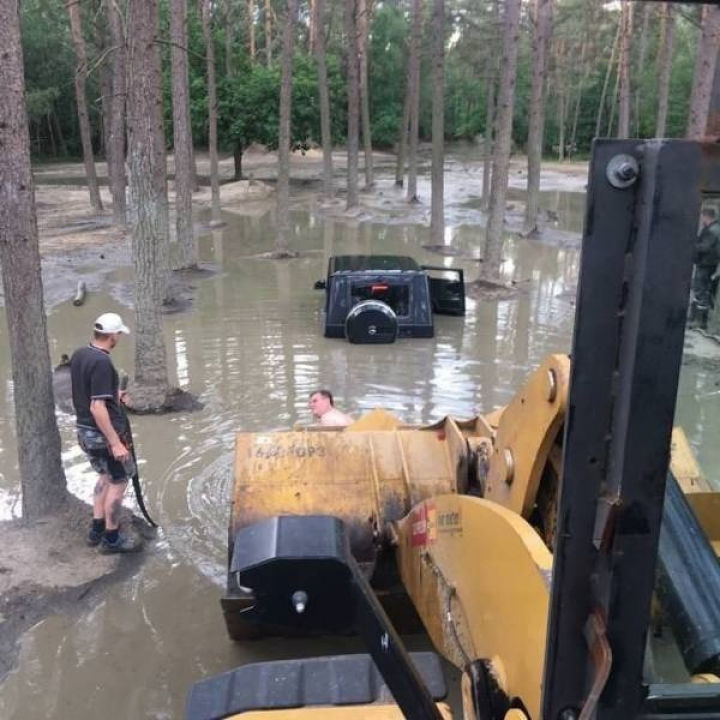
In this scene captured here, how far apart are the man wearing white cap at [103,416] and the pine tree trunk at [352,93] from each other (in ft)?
67.1

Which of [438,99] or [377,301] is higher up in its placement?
[438,99]

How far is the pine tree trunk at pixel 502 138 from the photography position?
15.7 meters

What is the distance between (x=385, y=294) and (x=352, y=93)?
15.8 metres

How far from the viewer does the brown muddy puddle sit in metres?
4.83

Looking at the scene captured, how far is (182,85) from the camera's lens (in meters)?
16.6

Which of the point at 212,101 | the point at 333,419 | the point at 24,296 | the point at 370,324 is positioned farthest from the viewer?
the point at 212,101

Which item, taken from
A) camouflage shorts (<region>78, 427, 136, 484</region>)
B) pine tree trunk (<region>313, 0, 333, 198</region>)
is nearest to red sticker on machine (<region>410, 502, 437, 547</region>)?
camouflage shorts (<region>78, 427, 136, 484</region>)

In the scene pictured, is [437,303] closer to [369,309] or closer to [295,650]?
[369,309]

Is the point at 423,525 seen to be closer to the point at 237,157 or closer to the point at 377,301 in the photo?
the point at 377,301

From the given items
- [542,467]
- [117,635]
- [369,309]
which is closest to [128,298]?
[369,309]

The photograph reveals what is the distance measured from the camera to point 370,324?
12492 millimetres

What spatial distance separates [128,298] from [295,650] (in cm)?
1201

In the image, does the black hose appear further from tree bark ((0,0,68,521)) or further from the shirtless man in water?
the shirtless man in water

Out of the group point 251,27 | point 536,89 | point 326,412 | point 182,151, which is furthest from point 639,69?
point 326,412
